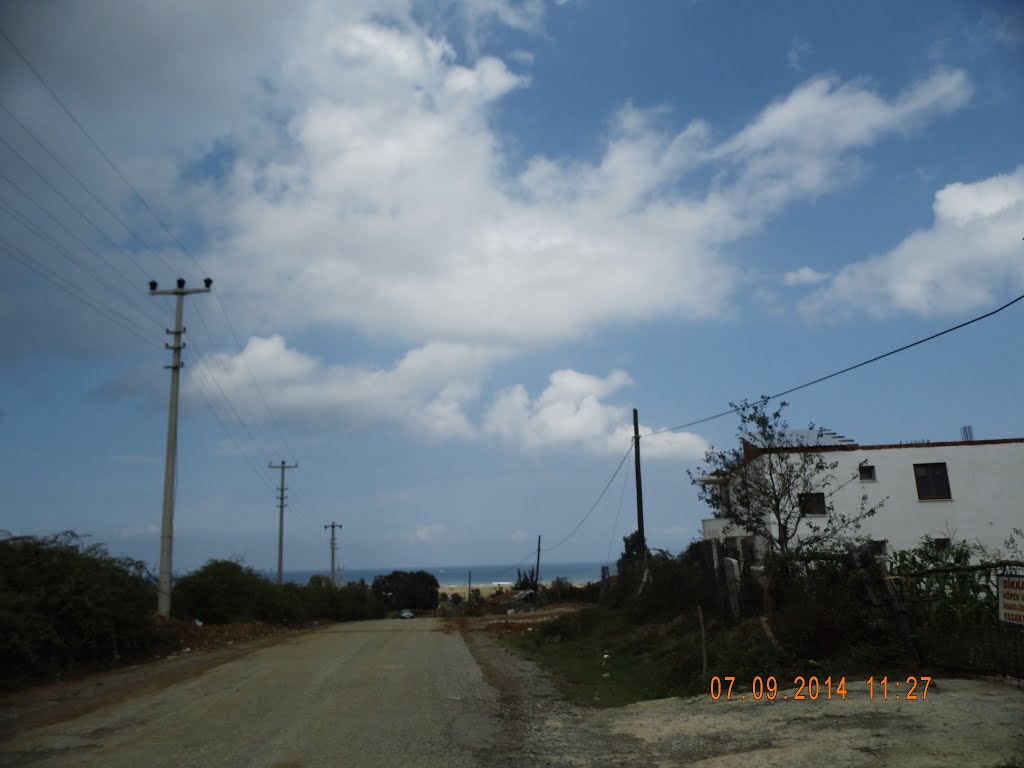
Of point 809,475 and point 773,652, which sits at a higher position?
point 809,475

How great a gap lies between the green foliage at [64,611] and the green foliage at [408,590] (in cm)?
6431

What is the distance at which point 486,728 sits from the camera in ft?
30.5

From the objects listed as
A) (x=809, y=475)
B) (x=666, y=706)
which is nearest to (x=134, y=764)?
(x=666, y=706)

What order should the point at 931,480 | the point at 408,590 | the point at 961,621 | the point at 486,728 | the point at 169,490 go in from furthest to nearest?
the point at 408,590 < the point at 931,480 < the point at 169,490 < the point at 961,621 < the point at 486,728

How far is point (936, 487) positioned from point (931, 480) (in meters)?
0.37

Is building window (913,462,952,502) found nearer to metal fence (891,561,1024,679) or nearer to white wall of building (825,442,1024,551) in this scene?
white wall of building (825,442,1024,551)

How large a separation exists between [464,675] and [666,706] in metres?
4.81

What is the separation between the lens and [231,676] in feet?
46.2

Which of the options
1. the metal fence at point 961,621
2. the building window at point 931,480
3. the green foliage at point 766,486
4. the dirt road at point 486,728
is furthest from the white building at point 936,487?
the dirt road at point 486,728

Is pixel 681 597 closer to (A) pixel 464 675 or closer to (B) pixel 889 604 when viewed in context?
(A) pixel 464 675

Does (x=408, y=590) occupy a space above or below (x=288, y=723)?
below

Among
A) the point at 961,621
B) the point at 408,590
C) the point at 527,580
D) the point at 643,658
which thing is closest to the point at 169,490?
the point at 643,658

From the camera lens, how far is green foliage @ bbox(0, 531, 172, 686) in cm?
1339

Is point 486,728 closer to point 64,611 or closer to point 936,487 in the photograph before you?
point 64,611
